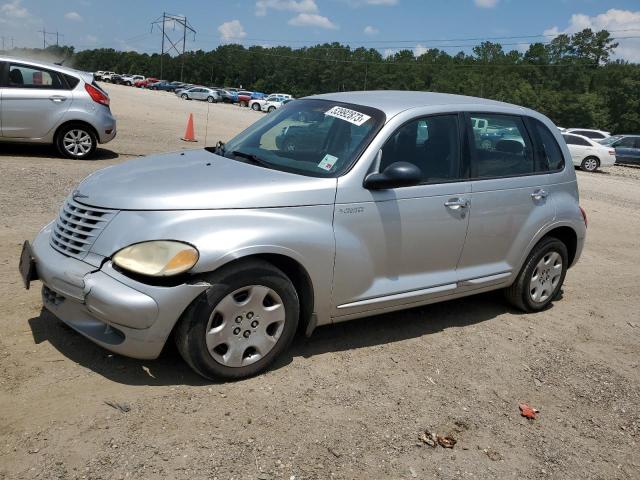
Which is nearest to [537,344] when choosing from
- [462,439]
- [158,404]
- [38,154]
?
[462,439]

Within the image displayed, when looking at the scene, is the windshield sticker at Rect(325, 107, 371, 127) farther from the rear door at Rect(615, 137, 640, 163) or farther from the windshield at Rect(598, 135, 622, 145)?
the rear door at Rect(615, 137, 640, 163)

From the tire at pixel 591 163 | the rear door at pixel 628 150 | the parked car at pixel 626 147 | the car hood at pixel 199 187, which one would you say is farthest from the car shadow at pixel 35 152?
the rear door at pixel 628 150

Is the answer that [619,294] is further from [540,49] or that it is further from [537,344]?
[540,49]

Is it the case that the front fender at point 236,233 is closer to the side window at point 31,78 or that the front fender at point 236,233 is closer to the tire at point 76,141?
the side window at point 31,78

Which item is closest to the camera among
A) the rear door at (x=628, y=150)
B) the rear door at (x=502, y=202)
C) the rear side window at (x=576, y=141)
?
the rear door at (x=502, y=202)

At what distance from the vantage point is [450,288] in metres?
4.75

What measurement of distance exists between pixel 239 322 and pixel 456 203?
1926 mm

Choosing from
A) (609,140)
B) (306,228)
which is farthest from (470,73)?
(306,228)

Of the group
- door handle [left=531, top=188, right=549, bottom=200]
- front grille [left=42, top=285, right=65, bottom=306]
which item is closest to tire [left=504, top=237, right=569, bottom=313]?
door handle [left=531, top=188, right=549, bottom=200]

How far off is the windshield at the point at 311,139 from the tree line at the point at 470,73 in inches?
1885

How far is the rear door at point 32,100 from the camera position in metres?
10.3

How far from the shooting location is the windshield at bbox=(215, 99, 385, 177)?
421 cm

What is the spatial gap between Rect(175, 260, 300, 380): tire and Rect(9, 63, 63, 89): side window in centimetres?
864

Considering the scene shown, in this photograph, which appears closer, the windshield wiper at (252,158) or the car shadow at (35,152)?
the windshield wiper at (252,158)
